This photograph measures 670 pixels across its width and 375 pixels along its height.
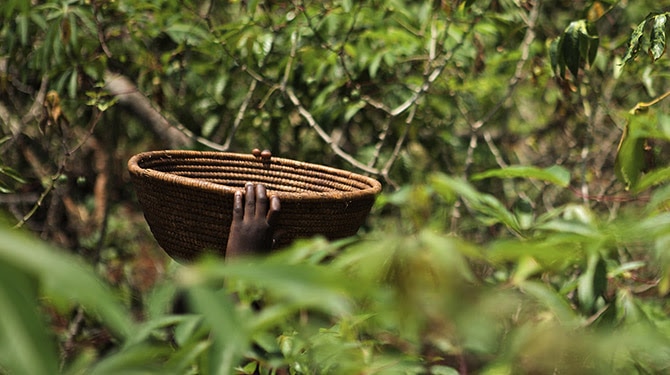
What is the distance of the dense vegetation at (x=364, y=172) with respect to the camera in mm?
540

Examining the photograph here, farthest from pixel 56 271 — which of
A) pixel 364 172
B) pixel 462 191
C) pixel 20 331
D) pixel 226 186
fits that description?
pixel 364 172

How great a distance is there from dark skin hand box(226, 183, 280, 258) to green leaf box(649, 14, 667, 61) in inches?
29.1

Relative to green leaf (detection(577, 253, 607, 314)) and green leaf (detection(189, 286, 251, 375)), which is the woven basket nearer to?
green leaf (detection(577, 253, 607, 314))

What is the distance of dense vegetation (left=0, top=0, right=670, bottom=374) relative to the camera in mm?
540

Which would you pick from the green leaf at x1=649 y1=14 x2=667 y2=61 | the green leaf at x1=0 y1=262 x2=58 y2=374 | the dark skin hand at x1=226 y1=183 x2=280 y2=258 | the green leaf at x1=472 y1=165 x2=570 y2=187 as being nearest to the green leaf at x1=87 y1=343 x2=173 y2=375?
the green leaf at x1=0 y1=262 x2=58 y2=374

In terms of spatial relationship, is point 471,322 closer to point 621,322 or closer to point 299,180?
point 621,322

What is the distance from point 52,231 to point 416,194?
233 centimetres

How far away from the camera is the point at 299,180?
5.46ft

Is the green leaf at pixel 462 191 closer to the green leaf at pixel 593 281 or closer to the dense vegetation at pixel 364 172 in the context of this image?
the dense vegetation at pixel 364 172

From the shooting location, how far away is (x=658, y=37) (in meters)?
1.37

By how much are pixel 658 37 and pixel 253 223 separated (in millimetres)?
807

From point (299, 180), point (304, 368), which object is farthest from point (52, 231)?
point (304, 368)

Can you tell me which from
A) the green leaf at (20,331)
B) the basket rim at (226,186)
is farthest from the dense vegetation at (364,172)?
the basket rim at (226,186)

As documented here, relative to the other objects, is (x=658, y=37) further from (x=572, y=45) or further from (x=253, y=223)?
(x=253, y=223)
